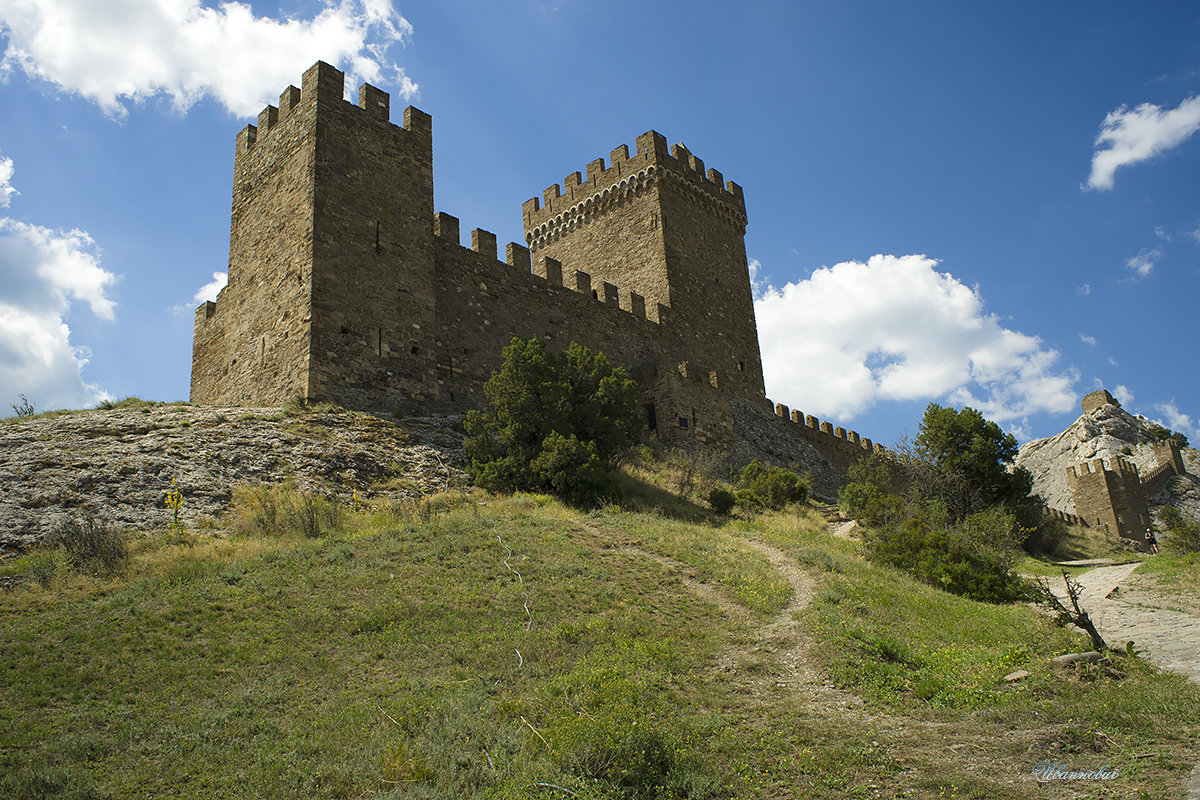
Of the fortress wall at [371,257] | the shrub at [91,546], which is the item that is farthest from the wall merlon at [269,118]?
Result: the shrub at [91,546]

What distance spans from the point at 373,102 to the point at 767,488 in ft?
45.3

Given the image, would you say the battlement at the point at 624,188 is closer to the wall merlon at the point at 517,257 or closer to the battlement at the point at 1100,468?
the wall merlon at the point at 517,257

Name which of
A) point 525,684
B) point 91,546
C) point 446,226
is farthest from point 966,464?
point 91,546

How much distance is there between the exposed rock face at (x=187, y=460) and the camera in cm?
1247

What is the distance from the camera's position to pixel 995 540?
1908cm

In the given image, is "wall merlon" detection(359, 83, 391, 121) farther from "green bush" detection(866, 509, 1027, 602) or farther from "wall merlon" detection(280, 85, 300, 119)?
"green bush" detection(866, 509, 1027, 602)

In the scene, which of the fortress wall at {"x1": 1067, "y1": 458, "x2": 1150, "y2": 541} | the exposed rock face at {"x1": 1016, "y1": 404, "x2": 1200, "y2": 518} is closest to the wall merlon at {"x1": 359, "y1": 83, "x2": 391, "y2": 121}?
the fortress wall at {"x1": 1067, "y1": 458, "x2": 1150, "y2": 541}

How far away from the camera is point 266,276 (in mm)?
19203

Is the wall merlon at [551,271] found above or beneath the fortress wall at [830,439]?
above

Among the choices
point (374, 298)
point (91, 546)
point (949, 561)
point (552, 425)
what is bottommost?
point (949, 561)

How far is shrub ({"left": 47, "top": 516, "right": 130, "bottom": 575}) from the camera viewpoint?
35.0ft

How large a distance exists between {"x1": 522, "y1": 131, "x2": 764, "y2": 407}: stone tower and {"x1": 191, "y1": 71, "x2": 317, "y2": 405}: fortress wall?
13.1 m

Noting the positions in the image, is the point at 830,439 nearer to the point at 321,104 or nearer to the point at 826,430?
the point at 826,430

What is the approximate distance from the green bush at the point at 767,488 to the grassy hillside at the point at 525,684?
7.87 meters
